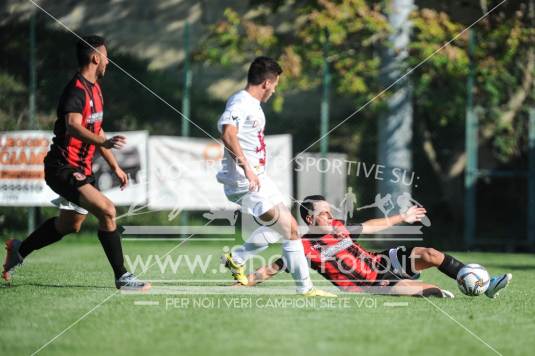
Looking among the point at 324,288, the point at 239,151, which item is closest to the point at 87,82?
the point at 239,151

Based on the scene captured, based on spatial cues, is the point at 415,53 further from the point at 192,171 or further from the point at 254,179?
the point at 254,179

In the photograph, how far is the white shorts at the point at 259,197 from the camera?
6.84 m

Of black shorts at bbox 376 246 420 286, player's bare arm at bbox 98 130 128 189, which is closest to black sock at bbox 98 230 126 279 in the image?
player's bare arm at bbox 98 130 128 189

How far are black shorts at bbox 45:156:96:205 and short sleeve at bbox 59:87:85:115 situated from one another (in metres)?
0.44

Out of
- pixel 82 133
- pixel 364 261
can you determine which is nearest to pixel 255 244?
pixel 364 261

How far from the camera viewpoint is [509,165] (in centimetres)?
1505

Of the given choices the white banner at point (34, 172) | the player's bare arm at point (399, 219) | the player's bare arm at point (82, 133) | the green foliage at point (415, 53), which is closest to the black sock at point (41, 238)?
the player's bare arm at point (82, 133)

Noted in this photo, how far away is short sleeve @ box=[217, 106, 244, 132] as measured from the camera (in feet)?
22.4

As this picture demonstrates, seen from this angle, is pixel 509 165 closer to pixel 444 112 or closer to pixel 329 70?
pixel 444 112

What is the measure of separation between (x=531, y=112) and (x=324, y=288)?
7.50 metres

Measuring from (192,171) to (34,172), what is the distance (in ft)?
7.87

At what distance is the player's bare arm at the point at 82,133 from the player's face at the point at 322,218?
5.23 feet

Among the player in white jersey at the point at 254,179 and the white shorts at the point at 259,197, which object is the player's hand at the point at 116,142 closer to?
the player in white jersey at the point at 254,179

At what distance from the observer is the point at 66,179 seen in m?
6.82
